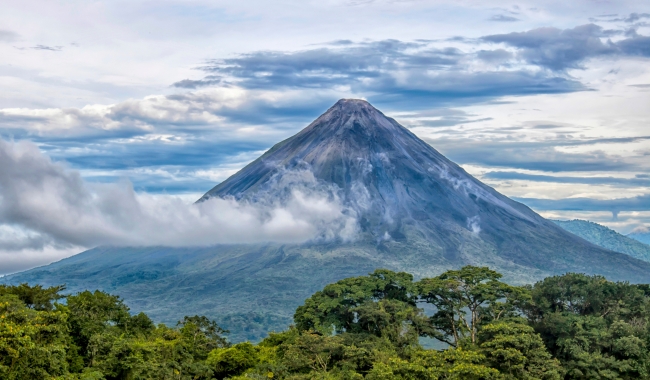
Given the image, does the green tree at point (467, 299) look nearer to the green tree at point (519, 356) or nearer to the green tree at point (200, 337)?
the green tree at point (519, 356)

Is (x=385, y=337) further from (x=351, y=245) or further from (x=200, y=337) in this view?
(x=351, y=245)

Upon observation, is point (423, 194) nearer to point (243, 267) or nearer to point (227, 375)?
point (243, 267)

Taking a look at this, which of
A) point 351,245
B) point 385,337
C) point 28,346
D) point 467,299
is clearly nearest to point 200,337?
point 385,337

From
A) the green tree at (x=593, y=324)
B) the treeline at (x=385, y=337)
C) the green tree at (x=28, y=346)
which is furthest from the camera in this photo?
the green tree at (x=593, y=324)

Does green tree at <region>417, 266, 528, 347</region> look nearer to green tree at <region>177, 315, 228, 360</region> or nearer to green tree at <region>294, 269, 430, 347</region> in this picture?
green tree at <region>294, 269, 430, 347</region>

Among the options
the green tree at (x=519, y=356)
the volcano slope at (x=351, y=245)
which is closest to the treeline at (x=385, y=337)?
the green tree at (x=519, y=356)

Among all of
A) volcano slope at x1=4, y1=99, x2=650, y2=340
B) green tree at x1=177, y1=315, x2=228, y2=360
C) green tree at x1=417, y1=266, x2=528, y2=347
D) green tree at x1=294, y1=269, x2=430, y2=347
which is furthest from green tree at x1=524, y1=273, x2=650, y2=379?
volcano slope at x1=4, y1=99, x2=650, y2=340
